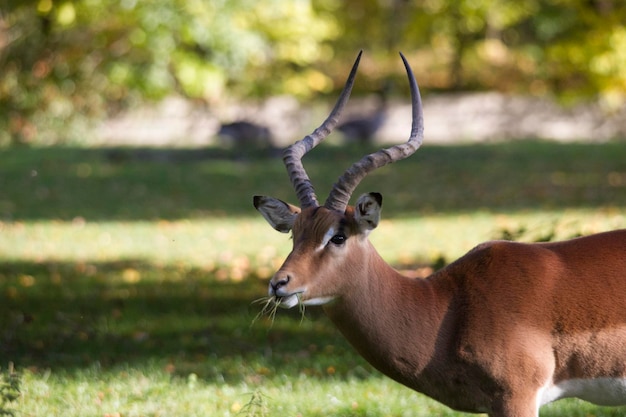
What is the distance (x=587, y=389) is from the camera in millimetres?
4281

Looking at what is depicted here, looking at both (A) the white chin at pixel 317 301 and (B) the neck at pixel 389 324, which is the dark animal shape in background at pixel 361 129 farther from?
(A) the white chin at pixel 317 301

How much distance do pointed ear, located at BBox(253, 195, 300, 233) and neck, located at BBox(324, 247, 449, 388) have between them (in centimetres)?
44

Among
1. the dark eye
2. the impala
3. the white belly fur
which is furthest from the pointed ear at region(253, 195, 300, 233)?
the white belly fur

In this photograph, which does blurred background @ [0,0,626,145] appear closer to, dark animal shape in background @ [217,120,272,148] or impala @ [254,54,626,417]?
dark animal shape in background @ [217,120,272,148]

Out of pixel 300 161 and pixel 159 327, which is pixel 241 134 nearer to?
pixel 159 327

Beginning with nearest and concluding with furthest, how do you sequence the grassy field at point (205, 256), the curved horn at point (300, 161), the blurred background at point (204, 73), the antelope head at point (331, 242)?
the antelope head at point (331, 242) → the curved horn at point (300, 161) → the grassy field at point (205, 256) → the blurred background at point (204, 73)

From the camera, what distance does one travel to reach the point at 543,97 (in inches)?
1121

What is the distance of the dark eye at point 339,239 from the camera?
419 cm

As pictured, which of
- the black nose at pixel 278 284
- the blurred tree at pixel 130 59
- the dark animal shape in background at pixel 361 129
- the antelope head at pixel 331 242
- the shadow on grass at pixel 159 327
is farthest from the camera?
the dark animal shape in background at pixel 361 129

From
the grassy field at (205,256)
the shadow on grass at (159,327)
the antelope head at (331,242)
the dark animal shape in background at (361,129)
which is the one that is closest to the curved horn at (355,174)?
the antelope head at (331,242)

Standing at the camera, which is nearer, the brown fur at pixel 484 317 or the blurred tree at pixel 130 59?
the brown fur at pixel 484 317

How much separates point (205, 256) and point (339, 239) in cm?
696

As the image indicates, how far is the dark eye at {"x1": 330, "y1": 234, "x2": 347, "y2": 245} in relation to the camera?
13.8ft

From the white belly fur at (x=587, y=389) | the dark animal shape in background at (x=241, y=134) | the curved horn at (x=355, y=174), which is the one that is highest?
the dark animal shape in background at (x=241, y=134)
